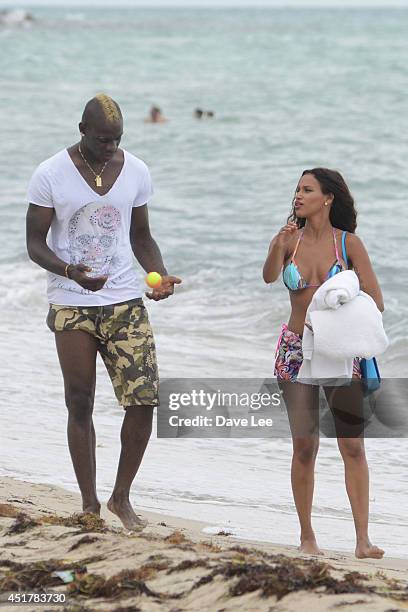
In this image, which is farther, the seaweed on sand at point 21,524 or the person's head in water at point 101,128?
the person's head in water at point 101,128

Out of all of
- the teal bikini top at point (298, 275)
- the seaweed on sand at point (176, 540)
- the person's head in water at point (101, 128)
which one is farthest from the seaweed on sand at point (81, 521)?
the person's head in water at point (101, 128)

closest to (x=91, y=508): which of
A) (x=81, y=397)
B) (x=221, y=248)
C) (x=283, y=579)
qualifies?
(x=81, y=397)

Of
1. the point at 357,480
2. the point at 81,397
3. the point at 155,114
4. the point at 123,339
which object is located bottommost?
the point at 357,480

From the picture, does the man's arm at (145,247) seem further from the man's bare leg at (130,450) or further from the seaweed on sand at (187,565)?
the seaweed on sand at (187,565)

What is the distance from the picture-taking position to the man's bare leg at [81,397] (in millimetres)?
4719

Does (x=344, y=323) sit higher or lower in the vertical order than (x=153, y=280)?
lower

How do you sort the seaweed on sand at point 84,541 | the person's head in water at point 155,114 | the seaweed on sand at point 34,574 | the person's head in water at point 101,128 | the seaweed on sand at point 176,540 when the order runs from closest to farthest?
the seaweed on sand at point 34,574 < the seaweed on sand at point 84,541 < the seaweed on sand at point 176,540 < the person's head in water at point 101,128 < the person's head in water at point 155,114

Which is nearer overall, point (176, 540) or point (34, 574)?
point (34, 574)

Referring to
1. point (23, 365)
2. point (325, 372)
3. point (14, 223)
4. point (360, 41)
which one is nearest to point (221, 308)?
point (23, 365)

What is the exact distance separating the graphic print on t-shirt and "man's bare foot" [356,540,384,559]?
5.05ft

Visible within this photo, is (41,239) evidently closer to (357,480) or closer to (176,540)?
(176,540)

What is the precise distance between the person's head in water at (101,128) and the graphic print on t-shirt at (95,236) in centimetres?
21

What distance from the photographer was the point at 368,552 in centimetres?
481

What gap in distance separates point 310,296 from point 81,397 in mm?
1029
